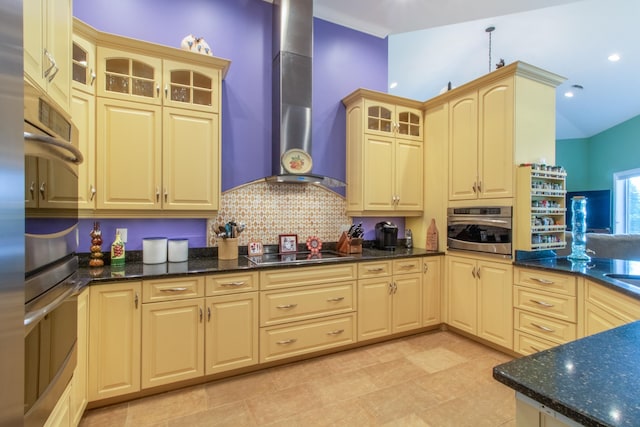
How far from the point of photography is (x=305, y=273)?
263 centimetres

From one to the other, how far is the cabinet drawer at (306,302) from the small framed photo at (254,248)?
0.57 metres

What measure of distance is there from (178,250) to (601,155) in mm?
8973

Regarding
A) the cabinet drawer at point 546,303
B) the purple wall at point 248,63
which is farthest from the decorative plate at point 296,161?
the cabinet drawer at point 546,303

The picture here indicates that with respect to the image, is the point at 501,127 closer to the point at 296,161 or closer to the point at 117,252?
the point at 296,161

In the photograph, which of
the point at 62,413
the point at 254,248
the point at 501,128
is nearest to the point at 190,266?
the point at 254,248

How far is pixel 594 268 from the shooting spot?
231 cm

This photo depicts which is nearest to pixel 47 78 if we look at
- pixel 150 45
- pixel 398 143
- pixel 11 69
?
pixel 11 69

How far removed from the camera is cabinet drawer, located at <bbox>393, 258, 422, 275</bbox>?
121 inches

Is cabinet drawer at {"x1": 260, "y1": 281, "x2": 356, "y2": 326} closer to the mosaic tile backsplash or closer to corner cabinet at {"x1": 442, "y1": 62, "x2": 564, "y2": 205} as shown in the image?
the mosaic tile backsplash

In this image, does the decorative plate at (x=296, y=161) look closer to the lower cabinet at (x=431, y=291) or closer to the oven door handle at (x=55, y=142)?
the lower cabinet at (x=431, y=291)

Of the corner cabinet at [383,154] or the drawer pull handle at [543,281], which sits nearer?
the drawer pull handle at [543,281]

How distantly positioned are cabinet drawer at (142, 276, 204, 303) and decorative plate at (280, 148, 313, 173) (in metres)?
1.26

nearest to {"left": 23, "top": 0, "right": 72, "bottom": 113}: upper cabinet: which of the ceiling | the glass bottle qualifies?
the ceiling

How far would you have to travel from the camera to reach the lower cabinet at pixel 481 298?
2.76 m
